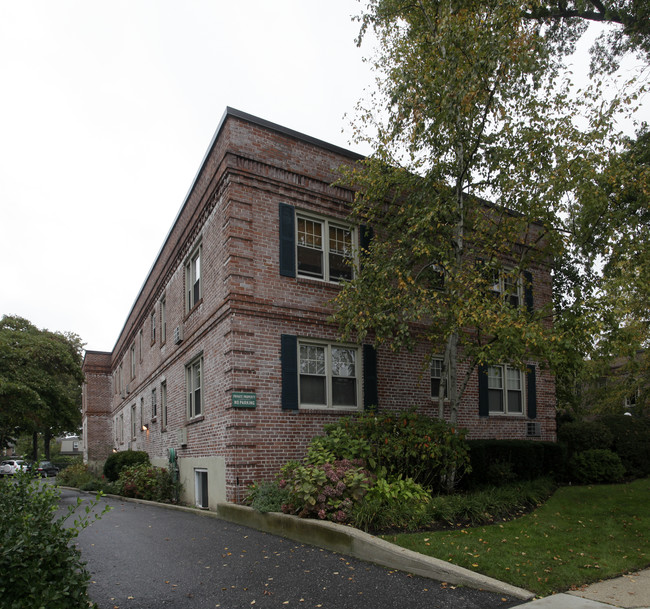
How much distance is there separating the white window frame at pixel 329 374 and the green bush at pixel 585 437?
701 cm

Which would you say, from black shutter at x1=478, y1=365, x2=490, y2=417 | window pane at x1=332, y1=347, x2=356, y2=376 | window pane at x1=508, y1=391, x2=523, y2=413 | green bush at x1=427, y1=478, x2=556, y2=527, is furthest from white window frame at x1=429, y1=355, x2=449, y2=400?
green bush at x1=427, y1=478, x2=556, y2=527

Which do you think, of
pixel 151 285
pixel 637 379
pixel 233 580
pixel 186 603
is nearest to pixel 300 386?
pixel 233 580

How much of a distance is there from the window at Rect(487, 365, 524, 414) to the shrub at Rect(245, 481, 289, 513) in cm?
767

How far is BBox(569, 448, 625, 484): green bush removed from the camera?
14.8 meters

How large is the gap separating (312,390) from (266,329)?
1712 millimetres

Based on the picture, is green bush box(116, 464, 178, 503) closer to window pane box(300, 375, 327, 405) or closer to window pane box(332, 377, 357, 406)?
window pane box(300, 375, 327, 405)

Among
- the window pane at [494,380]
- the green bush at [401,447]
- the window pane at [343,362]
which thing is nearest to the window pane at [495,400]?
the window pane at [494,380]

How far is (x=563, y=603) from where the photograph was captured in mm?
5598

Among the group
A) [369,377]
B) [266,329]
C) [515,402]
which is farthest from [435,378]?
[266,329]

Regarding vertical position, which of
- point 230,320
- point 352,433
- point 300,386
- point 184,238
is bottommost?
point 352,433

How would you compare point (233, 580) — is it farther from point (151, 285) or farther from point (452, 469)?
point (151, 285)

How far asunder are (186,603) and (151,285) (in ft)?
53.8

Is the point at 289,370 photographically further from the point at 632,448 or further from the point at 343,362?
the point at 632,448

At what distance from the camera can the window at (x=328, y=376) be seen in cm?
1228
